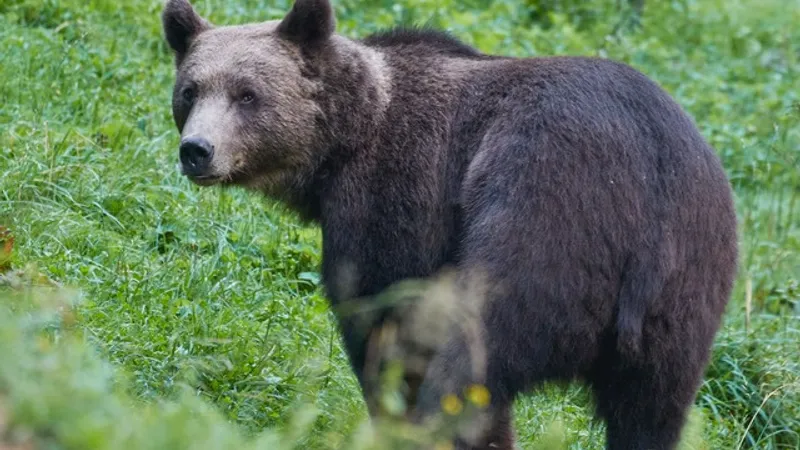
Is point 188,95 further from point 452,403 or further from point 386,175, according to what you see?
point 452,403

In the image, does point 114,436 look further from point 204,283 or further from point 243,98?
point 204,283

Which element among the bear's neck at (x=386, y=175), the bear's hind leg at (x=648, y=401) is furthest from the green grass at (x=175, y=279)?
the bear's neck at (x=386, y=175)

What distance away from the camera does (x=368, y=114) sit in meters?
6.29

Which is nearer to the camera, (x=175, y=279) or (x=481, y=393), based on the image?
(x=481, y=393)

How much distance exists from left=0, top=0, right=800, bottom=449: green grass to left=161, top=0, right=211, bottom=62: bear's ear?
1011mm

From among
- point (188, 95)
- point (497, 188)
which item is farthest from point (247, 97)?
point (497, 188)

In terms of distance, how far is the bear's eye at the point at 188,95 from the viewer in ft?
21.0

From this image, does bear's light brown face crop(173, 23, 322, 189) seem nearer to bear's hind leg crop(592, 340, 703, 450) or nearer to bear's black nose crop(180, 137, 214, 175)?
bear's black nose crop(180, 137, 214, 175)

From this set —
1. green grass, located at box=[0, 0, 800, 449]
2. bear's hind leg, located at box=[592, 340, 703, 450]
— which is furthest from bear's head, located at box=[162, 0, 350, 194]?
bear's hind leg, located at box=[592, 340, 703, 450]

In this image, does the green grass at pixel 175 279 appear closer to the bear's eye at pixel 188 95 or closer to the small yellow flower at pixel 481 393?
the small yellow flower at pixel 481 393

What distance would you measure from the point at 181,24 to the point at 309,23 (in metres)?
0.73

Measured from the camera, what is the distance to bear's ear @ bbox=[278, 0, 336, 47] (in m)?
6.36

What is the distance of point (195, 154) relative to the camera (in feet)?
20.0

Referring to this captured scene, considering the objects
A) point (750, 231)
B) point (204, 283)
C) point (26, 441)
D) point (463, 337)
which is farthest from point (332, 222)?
point (750, 231)
